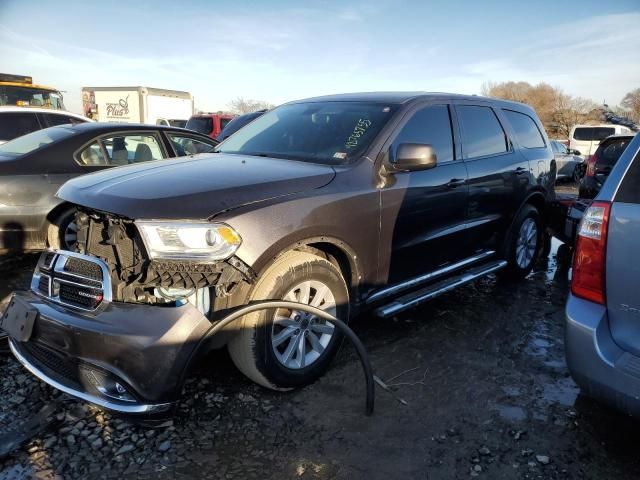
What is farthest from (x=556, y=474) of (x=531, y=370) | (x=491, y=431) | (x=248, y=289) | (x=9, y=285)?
(x=9, y=285)

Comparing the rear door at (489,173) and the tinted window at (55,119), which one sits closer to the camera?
the rear door at (489,173)

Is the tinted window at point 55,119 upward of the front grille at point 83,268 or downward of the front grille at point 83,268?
upward

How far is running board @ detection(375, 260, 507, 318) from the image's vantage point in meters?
3.28

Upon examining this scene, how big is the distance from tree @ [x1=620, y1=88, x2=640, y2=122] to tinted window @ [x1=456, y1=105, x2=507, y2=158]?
4589 centimetres

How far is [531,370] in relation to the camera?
10.8 ft

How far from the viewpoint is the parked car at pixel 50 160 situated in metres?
4.73

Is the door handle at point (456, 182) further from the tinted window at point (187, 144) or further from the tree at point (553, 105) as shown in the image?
the tree at point (553, 105)

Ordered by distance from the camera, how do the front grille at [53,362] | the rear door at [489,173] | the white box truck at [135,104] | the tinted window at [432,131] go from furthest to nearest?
the white box truck at [135,104]
the rear door at [489,173]
the tinted window at [432,131]
the front grille at [53,362]

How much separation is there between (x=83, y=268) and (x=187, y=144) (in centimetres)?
415

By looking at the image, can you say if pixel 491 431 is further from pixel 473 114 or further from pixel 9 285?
pixel 9 285

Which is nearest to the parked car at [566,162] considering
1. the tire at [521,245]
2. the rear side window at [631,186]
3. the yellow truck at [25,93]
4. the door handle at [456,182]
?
the tire at [521,245]

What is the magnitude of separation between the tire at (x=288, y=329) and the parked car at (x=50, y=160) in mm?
2834

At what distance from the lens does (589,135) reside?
61.5 ft

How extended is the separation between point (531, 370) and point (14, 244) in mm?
4787
